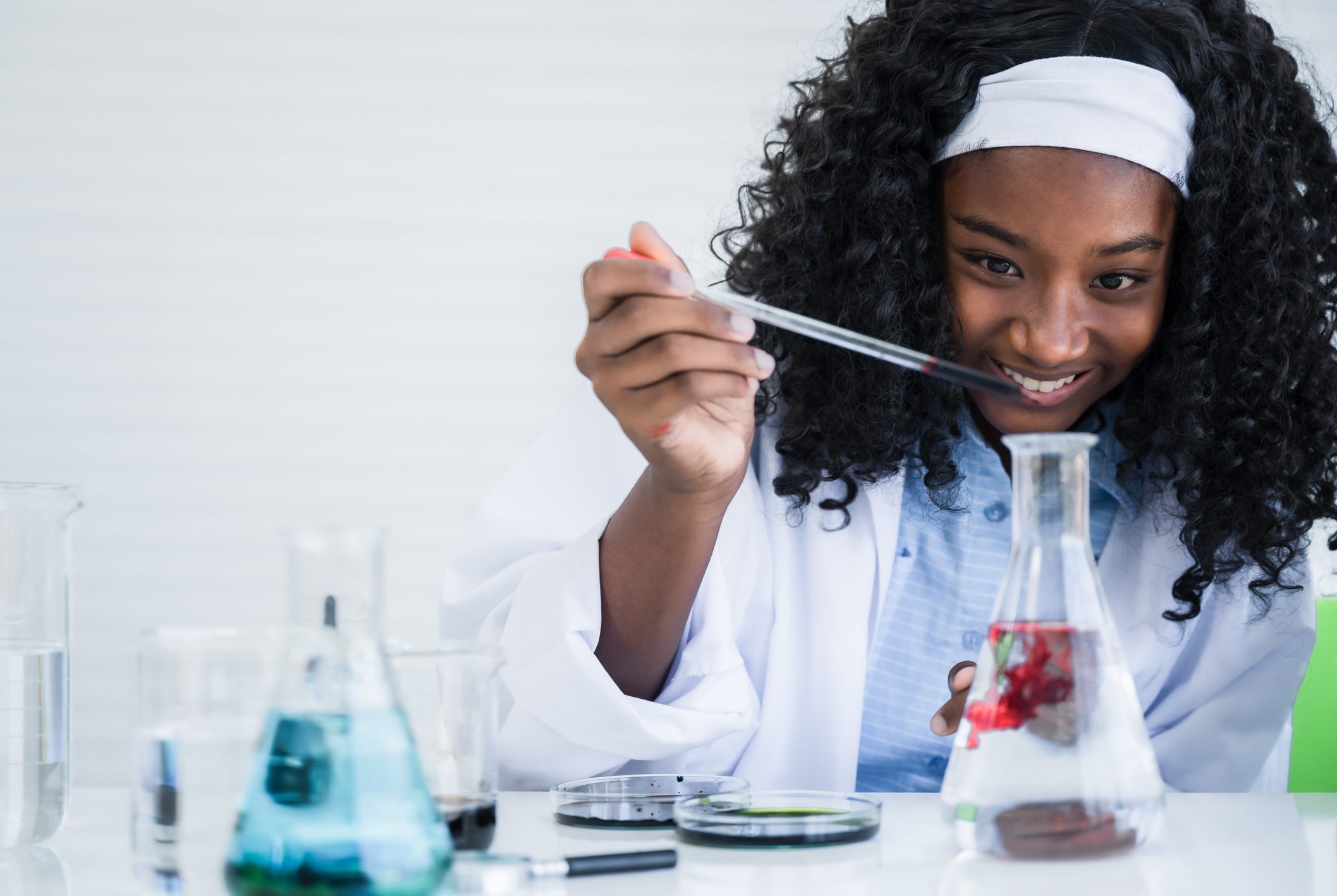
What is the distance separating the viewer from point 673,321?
0.96 meters

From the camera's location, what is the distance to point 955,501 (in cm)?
153

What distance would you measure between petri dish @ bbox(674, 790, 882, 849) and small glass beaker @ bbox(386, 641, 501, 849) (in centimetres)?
14

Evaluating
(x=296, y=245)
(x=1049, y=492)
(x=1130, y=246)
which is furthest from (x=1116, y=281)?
(x=296, y=245)

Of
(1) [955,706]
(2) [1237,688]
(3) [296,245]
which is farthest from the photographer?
(3) [296,245]

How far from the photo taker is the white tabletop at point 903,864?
73 cm

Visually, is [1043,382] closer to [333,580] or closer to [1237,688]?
[1237,688]

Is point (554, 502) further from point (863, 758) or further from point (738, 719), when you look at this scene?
point (863, 758)

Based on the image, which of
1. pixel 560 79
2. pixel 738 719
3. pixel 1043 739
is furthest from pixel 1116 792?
pixel 560 79

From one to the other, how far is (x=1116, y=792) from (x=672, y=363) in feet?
1.44

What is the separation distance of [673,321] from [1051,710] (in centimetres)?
41

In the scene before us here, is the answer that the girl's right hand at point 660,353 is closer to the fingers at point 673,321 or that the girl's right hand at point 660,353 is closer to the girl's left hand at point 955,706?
the fingers at point 673,321

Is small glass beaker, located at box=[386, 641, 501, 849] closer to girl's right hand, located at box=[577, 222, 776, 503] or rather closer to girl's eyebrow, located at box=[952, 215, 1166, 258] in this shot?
girl's right hand, located at box=[577, 222, 776, 503]

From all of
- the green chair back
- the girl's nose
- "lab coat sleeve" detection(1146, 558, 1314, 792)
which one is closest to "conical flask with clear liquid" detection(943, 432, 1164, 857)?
the girl's nose

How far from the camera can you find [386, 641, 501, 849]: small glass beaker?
768mm
